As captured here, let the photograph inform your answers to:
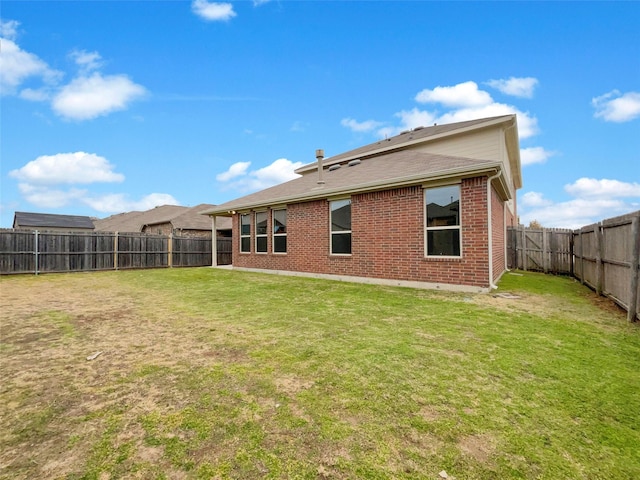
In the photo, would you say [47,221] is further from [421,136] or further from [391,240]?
[391,240]

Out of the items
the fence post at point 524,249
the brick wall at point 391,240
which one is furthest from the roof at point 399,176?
the fence post at point 524,249

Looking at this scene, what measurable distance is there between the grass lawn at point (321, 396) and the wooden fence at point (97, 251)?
36.1 ft

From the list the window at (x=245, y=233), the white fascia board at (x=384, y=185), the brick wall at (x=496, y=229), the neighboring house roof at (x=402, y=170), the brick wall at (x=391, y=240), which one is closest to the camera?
the white fascia board at (x=384, y=185)

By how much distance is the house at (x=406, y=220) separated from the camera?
7.86 meters

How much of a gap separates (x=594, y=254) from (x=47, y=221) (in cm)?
4093

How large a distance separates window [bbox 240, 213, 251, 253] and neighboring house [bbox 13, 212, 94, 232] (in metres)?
25.3

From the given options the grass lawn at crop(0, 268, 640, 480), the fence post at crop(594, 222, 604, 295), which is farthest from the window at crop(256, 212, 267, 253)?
the fence post at crop(594, 222, 604, 295)

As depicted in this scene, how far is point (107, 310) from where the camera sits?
21.1 ft

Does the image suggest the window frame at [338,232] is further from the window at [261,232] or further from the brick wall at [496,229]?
the brick wall at [496,229]

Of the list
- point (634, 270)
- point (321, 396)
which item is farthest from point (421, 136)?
point (321, 396)

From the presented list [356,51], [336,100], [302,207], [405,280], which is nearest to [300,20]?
[356,51]

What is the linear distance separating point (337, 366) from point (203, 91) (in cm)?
1729

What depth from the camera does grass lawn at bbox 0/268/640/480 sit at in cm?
192

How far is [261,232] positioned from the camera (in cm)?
1406
